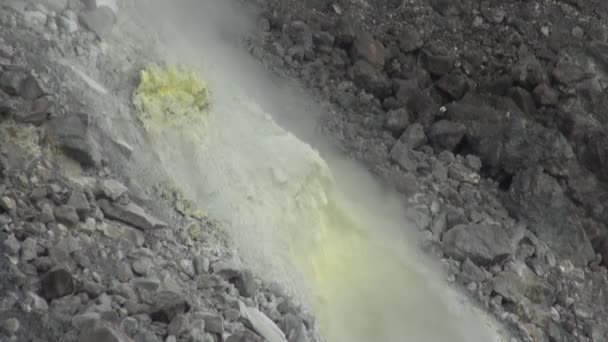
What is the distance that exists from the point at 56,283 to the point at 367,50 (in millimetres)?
6762

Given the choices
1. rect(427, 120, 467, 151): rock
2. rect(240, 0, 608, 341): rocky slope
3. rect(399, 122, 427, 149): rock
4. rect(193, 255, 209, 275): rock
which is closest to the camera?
rect(193, 255, 209, 275): rock

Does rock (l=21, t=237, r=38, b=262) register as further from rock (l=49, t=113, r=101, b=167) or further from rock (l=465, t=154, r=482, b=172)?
rock (l=465, t=154, r=482, b=172)

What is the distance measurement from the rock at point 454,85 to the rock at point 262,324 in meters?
5.83

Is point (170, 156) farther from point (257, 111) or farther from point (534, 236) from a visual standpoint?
point (534, 236)

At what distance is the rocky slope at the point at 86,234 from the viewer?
14.7 ft

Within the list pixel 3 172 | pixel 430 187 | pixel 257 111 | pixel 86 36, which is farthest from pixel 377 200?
pixel 3 172

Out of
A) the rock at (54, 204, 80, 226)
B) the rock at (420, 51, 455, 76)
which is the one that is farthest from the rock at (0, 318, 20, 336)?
the rock at (420, 51, 455, 76)

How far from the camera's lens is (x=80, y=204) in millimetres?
5109

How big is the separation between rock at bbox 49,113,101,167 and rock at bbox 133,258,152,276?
0.84 meters

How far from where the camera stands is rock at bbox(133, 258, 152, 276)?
500cm

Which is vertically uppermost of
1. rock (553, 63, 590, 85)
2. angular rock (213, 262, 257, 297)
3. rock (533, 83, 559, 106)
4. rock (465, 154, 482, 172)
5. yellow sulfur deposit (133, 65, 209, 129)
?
rock (553, 63, 590, 85)

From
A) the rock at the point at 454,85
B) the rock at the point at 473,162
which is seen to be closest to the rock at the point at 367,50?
the rock at the point at 454,85

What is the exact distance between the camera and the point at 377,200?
8.85 m

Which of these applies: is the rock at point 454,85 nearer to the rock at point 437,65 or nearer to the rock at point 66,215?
the rock at point 437,65
